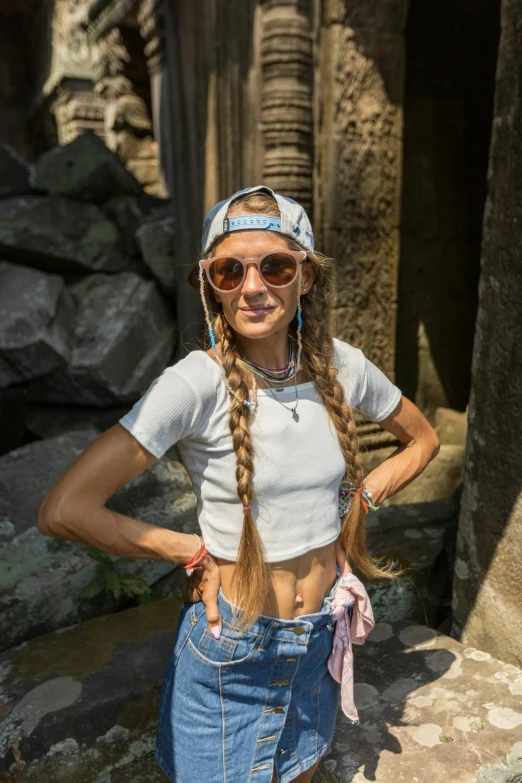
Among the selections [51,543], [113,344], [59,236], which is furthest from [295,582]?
[59,236]

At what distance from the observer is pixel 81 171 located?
5254 millimetres

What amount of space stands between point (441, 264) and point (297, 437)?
3.65 m

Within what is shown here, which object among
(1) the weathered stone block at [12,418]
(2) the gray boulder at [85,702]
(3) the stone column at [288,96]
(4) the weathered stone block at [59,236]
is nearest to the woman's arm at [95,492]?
(2) the gray boulder at [85,702]

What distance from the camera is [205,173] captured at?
4.56 metres

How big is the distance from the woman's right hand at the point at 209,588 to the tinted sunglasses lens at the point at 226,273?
24.4 inches

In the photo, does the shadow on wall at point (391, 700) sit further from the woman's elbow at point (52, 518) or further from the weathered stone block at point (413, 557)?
the woman's elbow at point (52, 518)

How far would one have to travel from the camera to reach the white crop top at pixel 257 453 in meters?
1.34

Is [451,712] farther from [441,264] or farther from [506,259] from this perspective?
[441,264]

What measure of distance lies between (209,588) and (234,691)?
239 mm

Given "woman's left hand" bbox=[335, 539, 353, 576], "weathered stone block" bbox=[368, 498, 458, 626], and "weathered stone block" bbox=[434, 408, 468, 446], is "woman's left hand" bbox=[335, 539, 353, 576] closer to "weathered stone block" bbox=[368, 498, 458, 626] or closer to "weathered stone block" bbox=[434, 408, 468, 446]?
"weathered stone block" bbox=[368, 498, 458, 626]

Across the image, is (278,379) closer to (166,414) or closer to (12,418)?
(166,414)

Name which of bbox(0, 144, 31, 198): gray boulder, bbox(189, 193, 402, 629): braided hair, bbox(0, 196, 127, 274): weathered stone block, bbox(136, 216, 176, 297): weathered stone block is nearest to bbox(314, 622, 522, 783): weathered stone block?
bbox(189, 193, 402, 629): braided hair

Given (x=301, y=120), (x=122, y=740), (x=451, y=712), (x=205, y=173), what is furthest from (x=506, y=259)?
(x=205, y=173)

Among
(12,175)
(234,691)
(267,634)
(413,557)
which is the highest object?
(12,175)
